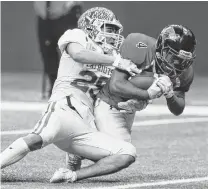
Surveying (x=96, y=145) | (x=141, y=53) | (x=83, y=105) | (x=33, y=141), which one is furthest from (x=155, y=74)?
(x=33, y=141)

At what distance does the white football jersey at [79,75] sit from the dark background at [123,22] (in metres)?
9.98

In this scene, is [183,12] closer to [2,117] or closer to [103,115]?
[2,117]

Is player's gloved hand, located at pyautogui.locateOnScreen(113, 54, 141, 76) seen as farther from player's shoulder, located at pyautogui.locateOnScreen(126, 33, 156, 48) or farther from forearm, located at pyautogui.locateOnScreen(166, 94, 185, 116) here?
forearm, located at pyautogui.locateOnScreen(166, 94, 185, 116)

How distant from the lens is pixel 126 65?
7059 millimetres

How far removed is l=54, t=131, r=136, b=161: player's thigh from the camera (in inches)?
279

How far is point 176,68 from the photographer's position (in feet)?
23.4

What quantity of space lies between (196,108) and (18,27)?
579 cm

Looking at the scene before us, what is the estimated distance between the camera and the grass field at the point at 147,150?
726cm

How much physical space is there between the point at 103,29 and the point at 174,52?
30.6 inches

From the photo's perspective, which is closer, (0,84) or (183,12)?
(0,84)

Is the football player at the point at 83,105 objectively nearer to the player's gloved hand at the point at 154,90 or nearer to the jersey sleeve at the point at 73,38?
the jersey sleeve at the point at 73,38

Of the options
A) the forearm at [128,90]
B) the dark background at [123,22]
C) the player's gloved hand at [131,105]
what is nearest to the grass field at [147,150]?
the player's gloved hand at [131,105]

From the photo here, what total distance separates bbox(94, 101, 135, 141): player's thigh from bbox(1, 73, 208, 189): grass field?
0.38m

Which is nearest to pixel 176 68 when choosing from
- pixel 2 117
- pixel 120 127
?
pixel 120 127
